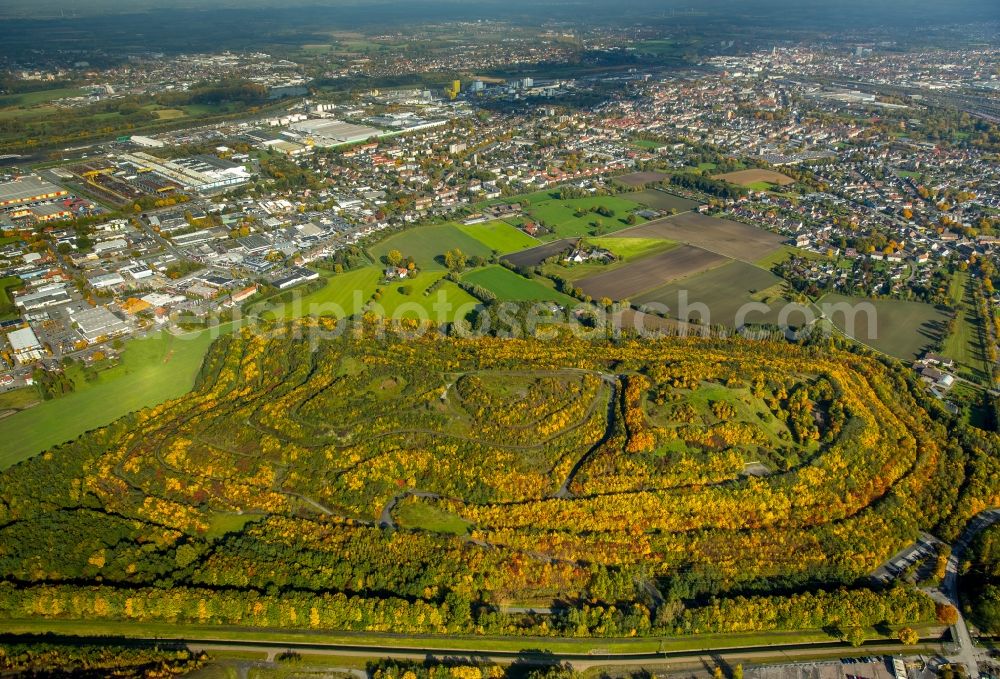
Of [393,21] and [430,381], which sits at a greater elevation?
[393,21]

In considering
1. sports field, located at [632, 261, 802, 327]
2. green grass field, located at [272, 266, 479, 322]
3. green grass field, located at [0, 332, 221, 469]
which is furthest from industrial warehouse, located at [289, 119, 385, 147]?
sports field, located at [632, 261, 802, 327]

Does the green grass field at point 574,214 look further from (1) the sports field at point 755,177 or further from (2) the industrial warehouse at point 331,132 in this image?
(2) the industrial warehouse at point 331,132

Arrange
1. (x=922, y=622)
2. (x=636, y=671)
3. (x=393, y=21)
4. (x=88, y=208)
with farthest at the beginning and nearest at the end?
1. (x=393, y=21)
2. (x=88, y=208)
3. (x=922, y=622)
4. (x=636, y=671)

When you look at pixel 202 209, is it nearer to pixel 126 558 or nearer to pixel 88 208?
pixel 88 208

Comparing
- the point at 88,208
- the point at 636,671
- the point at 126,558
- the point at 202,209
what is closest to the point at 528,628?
the point at 636,671

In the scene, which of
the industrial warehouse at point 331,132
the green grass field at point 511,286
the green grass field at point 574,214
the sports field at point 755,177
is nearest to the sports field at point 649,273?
the green grass field at point 511,286

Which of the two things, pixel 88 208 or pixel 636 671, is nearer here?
pixel 636 671
